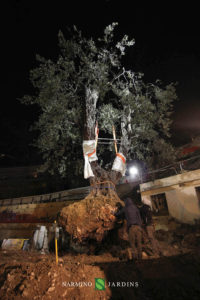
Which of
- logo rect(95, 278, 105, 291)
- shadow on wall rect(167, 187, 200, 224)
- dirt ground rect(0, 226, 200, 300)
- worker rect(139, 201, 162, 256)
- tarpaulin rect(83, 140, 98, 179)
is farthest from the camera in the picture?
shadow on wall rect(167, 187, 200, 224)

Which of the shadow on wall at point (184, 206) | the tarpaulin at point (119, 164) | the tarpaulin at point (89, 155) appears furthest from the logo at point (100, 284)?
the shadow on wall at point (184, 206)

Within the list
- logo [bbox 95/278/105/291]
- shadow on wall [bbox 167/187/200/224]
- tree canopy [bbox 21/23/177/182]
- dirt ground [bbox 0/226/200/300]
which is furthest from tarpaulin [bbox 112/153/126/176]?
shadow on wall [bbox 167/187/200/224]

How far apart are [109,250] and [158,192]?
672cm

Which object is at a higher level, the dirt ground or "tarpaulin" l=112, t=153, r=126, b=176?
"tarpaulin" l=112, t=153, r=126, b=176

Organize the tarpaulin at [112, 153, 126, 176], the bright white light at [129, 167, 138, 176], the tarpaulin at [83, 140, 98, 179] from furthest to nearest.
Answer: the bright white light at [129, 167, 138, 176] → the tarpaulin at [112, 153, 126, 176] → the tarpaulin at [83, 140, 98, 179]

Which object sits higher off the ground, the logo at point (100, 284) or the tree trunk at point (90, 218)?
the tree trunk at point (90, 218)

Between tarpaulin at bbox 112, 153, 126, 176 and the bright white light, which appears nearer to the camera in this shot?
tarpaulin at bbox 112, 153, 126, 176

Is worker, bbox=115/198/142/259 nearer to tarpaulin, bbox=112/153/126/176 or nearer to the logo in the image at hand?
the logo

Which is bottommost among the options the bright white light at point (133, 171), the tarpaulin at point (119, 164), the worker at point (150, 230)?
the worker at point (150, 230)

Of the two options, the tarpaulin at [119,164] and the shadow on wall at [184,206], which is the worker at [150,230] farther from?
the shadow on wall at [184,206]

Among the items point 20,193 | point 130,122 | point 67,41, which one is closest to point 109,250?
point 130,122

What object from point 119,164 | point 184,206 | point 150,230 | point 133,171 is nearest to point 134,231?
point 150,230

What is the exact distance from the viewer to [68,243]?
29.1 feet

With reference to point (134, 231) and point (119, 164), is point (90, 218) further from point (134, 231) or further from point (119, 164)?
point (119, 164)
